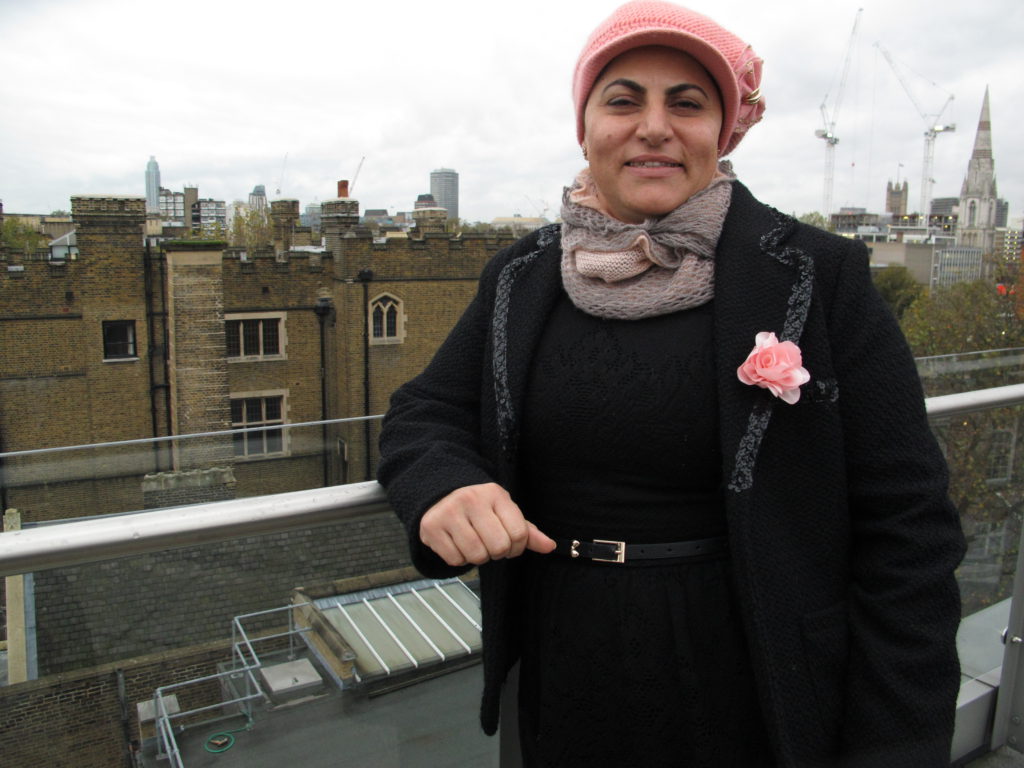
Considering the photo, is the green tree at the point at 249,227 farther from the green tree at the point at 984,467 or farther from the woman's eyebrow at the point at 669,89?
the woman's eyebrow at the point at 669,89

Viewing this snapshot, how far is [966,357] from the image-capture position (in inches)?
123

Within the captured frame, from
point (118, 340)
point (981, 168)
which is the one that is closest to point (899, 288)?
point (118, 340)

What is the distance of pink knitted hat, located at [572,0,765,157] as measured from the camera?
1.30 meters

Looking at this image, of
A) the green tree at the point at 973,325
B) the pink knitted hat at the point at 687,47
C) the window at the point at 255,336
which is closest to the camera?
the pink knitted hat at the point at 687,47

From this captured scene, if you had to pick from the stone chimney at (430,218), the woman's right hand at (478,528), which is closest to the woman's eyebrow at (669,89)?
the woman's right hand at (478,528)

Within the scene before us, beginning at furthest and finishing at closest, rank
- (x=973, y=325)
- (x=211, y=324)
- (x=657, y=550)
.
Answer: (x=211, y=324) → (x=973, y=325) → (x=657, y=550)

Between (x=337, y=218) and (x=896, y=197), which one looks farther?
(x=896, y=197)

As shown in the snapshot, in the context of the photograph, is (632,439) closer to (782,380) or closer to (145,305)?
(782,380)

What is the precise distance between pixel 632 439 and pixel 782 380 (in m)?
0.22

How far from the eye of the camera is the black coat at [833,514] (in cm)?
122

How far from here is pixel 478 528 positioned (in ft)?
4.16

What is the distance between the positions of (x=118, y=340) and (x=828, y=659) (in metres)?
23.6

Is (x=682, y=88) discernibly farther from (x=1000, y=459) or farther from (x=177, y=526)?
(x=1000, y=459)

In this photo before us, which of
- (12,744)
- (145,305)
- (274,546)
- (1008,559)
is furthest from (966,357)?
(145,305)
